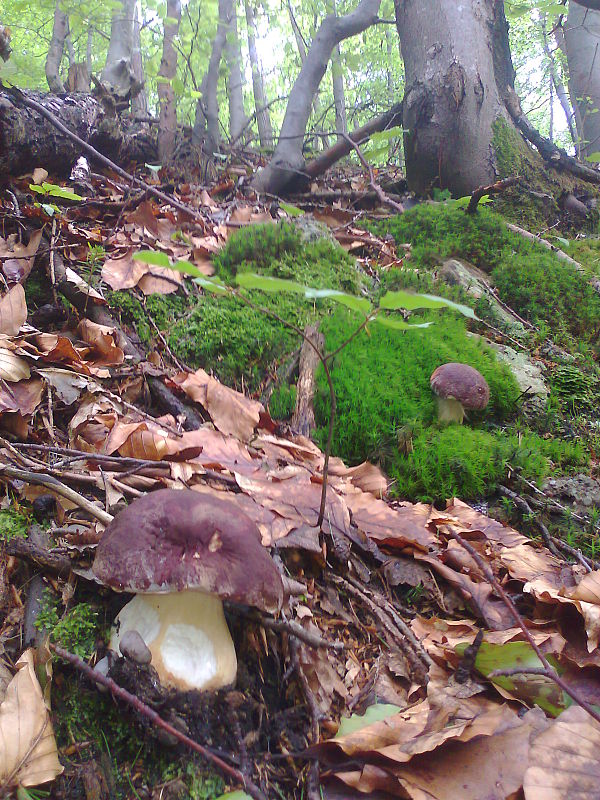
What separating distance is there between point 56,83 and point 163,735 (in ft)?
28.8

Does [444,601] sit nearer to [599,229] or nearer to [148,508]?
[148,508]

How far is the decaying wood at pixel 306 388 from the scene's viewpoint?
314cm

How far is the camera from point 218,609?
1.54 metres

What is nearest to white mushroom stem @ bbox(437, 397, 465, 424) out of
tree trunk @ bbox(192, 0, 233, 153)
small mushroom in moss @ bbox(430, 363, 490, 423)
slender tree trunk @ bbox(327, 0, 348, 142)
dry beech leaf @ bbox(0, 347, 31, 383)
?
small mushroom in moss @ bbox(430, 363, 490, 423)

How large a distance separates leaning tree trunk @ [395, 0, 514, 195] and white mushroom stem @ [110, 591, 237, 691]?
5714 millimetres

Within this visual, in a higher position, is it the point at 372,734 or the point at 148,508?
the point at 148,508

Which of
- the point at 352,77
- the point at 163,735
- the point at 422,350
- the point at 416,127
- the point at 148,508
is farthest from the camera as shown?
the point at 352,77

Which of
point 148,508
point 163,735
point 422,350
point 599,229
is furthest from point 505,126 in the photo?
point 163,735

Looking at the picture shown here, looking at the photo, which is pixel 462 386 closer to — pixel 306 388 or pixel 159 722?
pixel 306 388

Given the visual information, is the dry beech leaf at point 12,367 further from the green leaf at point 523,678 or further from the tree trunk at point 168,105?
the tree trunk at point 168,105

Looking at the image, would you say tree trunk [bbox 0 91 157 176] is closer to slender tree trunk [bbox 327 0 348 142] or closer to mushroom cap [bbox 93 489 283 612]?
mushroom cap [bbox 93 489 283 612]

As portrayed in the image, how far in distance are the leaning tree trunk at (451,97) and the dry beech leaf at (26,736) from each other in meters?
6.06

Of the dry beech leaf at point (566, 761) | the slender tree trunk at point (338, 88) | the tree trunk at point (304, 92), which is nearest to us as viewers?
the dry beech leaf at point (566, 761)

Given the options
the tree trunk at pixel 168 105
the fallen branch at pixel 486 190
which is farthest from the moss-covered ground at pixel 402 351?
the tree trunk at pixel 168 105
